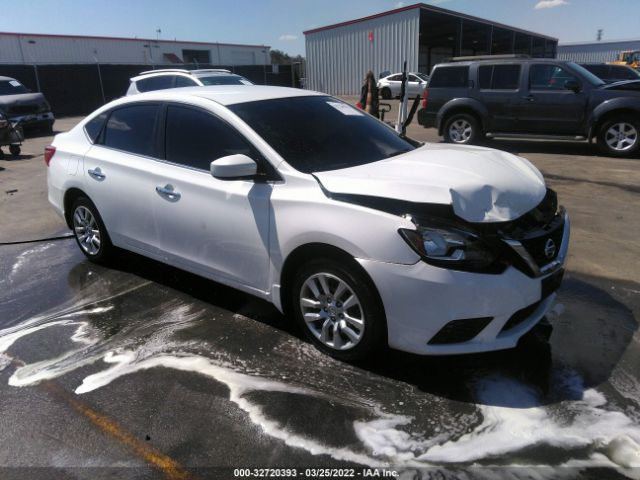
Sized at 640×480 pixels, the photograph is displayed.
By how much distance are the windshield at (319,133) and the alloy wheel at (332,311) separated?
76 centimetres

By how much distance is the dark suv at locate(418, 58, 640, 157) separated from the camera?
9.48 m

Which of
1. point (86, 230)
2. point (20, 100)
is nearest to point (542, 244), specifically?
point (86, 230)

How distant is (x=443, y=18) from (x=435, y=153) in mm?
31458

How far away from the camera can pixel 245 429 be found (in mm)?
2654

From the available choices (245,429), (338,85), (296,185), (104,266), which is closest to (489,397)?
(245,429)

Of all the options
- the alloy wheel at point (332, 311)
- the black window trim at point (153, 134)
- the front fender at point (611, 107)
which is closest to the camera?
the alloy wheel at point (332, 311)

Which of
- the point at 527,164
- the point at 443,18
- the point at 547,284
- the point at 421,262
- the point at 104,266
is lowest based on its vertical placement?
the point at 104,266

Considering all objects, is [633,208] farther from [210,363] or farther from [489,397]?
[210,363]

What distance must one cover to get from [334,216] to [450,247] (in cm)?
68

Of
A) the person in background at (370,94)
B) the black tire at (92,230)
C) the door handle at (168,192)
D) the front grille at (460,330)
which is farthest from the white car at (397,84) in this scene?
the front grille at (460,330)

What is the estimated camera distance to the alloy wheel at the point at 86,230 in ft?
15.8

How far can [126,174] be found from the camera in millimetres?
4215

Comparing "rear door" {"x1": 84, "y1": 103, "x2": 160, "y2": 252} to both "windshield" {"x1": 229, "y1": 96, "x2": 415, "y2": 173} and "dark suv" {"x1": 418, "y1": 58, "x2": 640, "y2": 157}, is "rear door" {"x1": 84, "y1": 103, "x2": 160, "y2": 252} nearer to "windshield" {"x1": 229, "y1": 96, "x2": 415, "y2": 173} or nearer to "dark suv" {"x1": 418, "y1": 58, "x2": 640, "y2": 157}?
"windshield" {"x1": 229, "y1": 96, "x2": 415, "y2": 173}

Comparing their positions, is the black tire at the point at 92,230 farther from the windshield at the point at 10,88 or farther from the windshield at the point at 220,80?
the windshield at the point at 10,88
